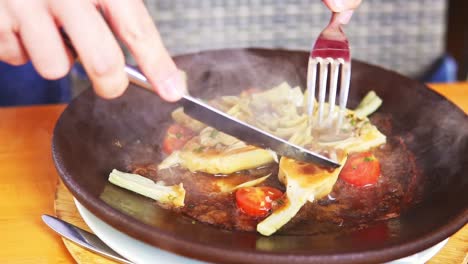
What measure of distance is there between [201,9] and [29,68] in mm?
1181

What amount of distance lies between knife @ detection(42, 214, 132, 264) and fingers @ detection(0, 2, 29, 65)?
425 mm

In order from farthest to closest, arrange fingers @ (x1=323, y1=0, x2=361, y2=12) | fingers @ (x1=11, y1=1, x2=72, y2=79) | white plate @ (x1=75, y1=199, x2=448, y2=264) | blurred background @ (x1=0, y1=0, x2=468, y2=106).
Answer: blurred background @ (x1=0, y1=0, x2=468, y2=106), fingers @ (x1=323, y1=0, x2=361, y2=12), white plate @ (x1=75, y1=199, x2=448, y2=264), fingers @ (x1=11, y1=1, x2=72, y2=79)

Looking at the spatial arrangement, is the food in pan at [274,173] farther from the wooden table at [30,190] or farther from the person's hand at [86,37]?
the person's hand at [86,37]

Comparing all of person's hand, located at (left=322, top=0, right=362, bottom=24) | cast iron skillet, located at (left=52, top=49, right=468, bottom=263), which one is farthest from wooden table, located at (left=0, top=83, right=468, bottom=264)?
person's hand, located at (left=322, top=0, right=362, bottom=24)

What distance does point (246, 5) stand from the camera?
3.54m

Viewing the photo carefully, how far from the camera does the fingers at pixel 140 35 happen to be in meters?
1.22

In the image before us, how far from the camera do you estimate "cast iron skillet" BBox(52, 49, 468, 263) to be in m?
1.29

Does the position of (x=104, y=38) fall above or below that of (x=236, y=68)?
above

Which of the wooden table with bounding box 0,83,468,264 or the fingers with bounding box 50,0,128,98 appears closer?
the fingers with bounding box 50,0,128,98

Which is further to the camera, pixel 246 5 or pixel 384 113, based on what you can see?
pixel 246 5

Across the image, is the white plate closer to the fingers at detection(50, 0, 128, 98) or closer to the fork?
the fingers at detection(50, 0, 128, 98)

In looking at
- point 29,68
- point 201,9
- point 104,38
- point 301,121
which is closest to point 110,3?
point 104,38

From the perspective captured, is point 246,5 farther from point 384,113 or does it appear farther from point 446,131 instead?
point 446,131

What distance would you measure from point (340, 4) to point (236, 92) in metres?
0.61
